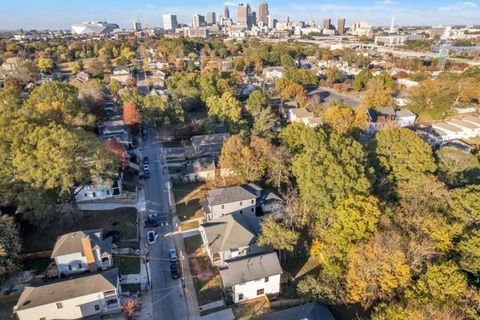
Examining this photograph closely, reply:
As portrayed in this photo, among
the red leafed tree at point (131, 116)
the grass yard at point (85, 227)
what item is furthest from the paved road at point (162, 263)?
the red leafed tree at point (131, 116)

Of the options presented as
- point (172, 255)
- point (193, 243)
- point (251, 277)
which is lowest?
point (193, 243)

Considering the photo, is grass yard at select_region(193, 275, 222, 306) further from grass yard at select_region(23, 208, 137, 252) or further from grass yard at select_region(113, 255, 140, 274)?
grass yard at select_region(23, 208, 137, 252)

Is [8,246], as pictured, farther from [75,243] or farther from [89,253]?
[89,253]

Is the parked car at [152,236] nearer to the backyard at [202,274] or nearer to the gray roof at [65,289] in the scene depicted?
the backyard at [202,274]

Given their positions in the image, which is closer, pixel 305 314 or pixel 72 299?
pixel 305 314

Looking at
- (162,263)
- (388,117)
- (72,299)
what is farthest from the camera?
(388,117)

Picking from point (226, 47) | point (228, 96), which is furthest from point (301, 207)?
point (226, 47)

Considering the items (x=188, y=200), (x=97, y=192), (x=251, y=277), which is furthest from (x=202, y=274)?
(x=97, y=192)
